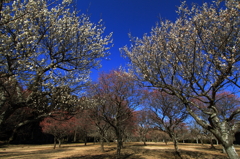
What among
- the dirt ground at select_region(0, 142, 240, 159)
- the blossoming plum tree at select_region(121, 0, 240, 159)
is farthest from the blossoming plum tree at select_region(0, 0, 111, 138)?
the dirt ground at select_region(0, 142, 240, 159)

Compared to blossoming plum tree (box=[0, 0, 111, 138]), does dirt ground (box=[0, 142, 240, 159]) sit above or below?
below

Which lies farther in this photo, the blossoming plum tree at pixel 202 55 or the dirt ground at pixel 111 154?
the dirt ground at pixel 111 154

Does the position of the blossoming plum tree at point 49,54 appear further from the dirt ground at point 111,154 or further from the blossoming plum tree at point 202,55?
the dirt ground at point 111,154

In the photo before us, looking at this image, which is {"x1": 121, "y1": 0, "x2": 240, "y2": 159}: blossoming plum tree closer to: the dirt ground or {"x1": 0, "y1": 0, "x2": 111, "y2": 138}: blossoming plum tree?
{"x1": 0, "y1": 0, "x2": 111, "y2": 138}: blossoming plum tree

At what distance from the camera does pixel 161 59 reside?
8250 millimetres

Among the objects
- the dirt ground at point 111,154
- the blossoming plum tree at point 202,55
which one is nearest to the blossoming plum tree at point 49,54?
the blossoming plum tree at point 202,55

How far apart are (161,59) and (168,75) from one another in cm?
104

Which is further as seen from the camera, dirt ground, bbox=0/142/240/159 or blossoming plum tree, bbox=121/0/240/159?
dirt ground, bbox=0/142/240/159

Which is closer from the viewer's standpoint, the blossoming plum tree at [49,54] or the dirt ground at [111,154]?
the blossoming plum tree at [49,54]

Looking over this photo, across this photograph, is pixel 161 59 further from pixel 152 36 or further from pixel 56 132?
pixel 56 132

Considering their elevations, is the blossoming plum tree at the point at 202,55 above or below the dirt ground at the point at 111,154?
above

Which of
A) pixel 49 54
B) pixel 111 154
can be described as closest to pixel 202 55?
pixel 49 54

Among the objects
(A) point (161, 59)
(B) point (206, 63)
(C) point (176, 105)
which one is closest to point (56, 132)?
(C) point (176, 105)

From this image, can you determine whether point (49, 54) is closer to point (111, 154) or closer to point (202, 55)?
point (202, 55)
